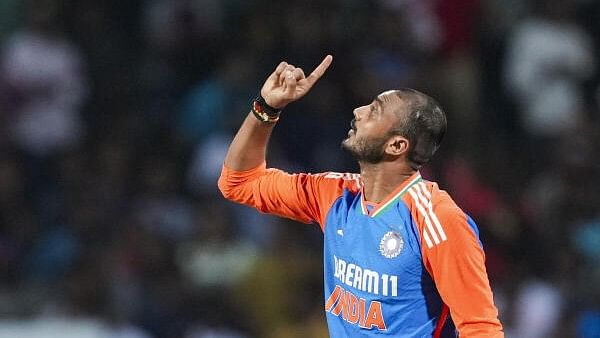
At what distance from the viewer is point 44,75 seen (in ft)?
28.8

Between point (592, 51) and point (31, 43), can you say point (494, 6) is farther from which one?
point (31, 43)

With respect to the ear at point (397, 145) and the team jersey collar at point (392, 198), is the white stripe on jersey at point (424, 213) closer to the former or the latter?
the team jersey collar at point (392, 198)

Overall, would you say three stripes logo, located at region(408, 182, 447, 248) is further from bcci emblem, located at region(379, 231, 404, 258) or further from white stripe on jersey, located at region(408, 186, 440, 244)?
bcci emblem, located at region(379, 231, 404, 258)

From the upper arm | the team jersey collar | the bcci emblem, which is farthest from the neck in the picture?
the upper arm

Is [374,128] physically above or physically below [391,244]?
above

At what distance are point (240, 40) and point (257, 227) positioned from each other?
1.67 m

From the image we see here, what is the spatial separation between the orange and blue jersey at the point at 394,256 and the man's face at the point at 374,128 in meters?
0.17

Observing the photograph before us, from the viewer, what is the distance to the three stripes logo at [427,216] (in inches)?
160

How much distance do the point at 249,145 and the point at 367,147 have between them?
0.57m

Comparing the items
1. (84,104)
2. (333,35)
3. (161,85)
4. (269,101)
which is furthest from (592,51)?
(269,101)

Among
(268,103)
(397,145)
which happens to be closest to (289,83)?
(268,103)

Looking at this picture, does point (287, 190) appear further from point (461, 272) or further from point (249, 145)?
point (461, 272)

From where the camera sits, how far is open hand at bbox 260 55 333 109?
4441 millimetres

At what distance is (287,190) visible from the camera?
15.3 feet
